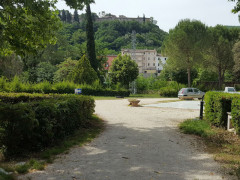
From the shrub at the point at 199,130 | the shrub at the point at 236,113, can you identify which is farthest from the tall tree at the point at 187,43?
the shrub at the point at 236,113

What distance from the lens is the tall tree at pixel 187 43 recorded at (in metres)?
38.3

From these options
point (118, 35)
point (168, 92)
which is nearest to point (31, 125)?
point (168, 92)

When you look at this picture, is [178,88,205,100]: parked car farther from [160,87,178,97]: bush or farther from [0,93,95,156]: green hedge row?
[0,93,95,156]: green hedge row

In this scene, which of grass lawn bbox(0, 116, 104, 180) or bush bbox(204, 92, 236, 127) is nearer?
grass lawn bbox(0, 116, 104, 180)

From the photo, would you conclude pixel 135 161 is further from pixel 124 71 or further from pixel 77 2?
pixel 124 71

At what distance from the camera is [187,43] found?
125 ft

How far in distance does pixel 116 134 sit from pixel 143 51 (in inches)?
3696

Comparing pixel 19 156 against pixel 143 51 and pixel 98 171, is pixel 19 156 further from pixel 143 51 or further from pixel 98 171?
pixel 143 51

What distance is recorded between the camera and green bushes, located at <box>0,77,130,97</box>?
20.7m

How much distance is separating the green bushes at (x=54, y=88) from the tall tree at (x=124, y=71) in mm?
4384

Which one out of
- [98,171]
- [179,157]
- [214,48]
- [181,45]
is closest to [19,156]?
[98,171]

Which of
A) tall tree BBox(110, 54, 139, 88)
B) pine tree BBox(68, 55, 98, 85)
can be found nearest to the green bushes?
pine tree BBox(68, 55, 98, 85)

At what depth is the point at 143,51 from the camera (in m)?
100

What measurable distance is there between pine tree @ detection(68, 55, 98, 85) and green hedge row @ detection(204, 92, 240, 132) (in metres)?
23.4
